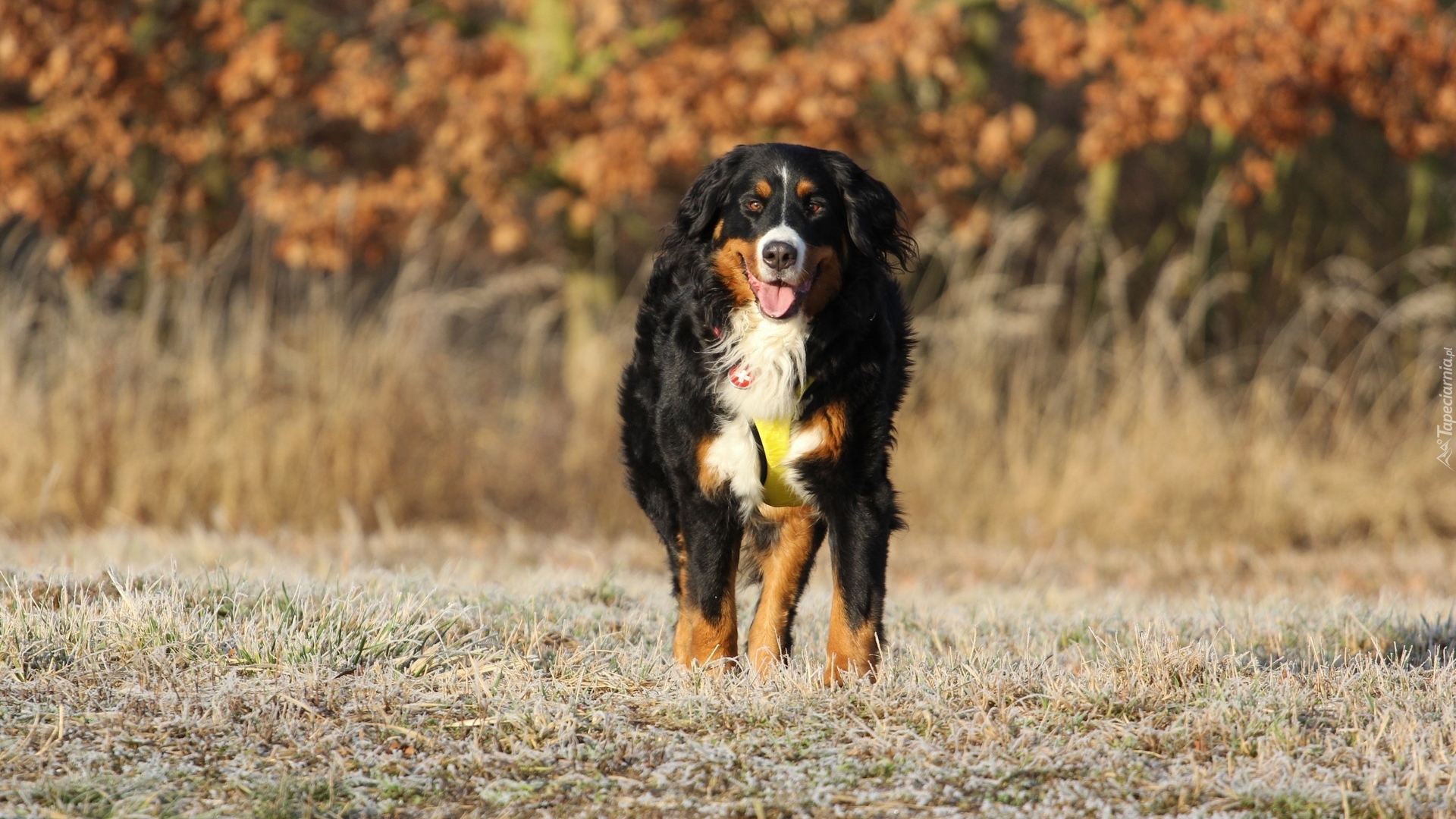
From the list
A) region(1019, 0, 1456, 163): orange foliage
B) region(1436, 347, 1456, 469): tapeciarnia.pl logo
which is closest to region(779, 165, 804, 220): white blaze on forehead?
region(1019, 0, 1456, 163): orange foliage

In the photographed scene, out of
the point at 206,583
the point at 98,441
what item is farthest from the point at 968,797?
the point at 98,441

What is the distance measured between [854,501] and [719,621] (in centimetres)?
50

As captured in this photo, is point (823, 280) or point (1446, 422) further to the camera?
point (1446, 422)

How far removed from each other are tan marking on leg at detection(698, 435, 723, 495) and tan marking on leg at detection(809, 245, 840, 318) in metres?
0.45

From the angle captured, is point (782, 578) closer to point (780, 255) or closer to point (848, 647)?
point (848, 647)

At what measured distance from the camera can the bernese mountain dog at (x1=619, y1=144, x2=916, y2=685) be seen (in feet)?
13.4

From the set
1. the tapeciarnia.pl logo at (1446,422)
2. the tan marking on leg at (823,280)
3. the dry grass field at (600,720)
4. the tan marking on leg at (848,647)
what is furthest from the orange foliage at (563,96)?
the tan marking on leg at (848,647)

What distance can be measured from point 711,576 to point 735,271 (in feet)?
2.79

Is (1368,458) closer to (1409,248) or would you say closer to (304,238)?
(1409,248)

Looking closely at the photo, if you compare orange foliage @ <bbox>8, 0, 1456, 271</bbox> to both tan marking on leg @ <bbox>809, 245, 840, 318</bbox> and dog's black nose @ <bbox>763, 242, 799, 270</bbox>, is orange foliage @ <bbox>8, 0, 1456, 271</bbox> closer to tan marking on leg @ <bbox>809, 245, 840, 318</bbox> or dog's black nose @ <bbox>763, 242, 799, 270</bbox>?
tan marking on leg @ <bbox>809, 245, 840, 318</bbox>

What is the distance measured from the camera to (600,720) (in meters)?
3.37

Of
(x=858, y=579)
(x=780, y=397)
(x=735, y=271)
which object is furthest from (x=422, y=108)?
(x=858, y=579)

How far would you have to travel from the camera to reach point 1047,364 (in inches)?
427

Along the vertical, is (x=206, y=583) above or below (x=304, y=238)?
below
